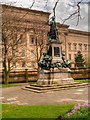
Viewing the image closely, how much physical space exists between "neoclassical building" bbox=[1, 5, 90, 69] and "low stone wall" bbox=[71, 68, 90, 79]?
6348 mm

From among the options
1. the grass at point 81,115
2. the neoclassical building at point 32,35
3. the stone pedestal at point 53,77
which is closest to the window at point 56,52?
the stone pedestal at point 53,77

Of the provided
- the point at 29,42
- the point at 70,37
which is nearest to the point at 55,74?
the point at 29,42

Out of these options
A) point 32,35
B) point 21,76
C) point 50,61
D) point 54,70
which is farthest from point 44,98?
point 32,35

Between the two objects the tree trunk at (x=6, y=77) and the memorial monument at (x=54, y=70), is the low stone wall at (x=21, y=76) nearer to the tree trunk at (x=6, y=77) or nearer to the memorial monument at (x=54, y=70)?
the tree trunk at (x=6, y=77)

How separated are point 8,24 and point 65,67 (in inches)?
387

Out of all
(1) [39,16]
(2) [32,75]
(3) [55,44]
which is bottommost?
(2) [32,75]

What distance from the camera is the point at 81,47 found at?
277 ft

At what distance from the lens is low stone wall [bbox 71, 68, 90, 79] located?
42278 millimetres

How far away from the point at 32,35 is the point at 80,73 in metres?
19.9

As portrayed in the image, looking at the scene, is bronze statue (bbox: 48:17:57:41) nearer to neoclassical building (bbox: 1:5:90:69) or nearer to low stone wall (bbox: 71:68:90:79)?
neoclassical building (bbox: 1:5:90:69)

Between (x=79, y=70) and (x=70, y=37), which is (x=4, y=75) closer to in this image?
(x=79, y=70)

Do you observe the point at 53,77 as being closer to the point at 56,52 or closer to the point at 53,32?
the point at 56,52

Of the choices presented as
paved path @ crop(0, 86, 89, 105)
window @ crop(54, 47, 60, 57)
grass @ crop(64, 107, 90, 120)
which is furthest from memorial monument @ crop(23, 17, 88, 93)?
grass @ crop(64, 107, 90, 120)

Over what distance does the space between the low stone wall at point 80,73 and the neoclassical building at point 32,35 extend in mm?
6348
